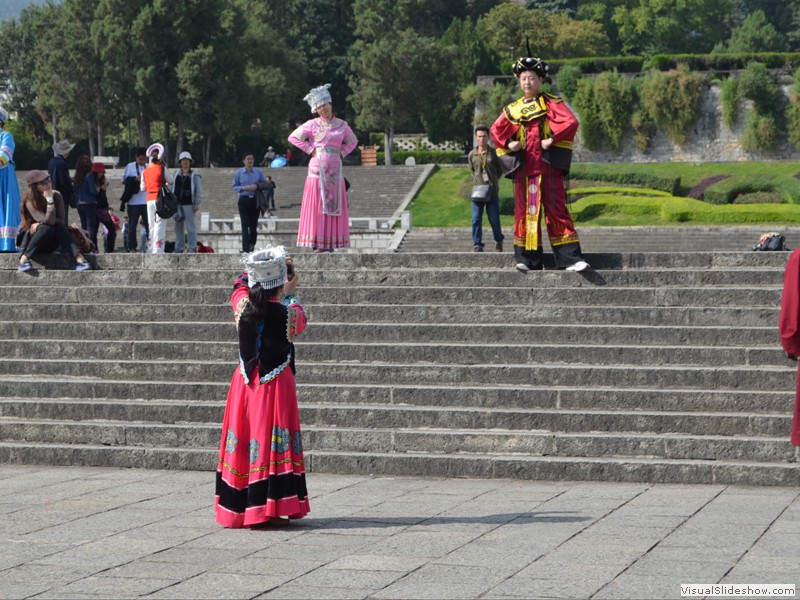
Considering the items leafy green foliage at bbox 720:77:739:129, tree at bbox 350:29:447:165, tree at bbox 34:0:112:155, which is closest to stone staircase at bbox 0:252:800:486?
leafy green foliage at bbox 720:77:739:129

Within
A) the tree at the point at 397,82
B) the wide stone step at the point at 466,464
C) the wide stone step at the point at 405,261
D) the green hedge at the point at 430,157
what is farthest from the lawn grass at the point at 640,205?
the wide stone step at the point at 466,464

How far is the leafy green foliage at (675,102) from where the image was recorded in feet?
156

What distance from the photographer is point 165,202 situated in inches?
637

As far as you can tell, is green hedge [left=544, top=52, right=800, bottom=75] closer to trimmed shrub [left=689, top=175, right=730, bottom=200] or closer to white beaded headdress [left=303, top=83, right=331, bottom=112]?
trimmed shrub [left=689, top=175, right=730, bottom=200]

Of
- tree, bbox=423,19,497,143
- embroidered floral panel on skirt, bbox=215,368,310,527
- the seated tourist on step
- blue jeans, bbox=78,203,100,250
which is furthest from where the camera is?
tree, bbox=423,19,497,143

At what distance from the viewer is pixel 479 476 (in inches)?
367

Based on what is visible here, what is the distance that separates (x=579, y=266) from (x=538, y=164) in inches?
40.0

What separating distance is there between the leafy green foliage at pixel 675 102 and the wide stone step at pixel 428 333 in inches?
1505

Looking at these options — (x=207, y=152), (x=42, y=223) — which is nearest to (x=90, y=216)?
(x=42, y=223)

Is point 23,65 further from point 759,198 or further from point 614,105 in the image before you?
point 759,198

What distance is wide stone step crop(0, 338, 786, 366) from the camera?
10305 mm

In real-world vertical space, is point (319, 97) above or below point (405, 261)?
above

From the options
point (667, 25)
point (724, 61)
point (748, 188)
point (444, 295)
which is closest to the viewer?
point (444, 295)

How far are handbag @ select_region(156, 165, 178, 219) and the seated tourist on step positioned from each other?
2.66 meters
